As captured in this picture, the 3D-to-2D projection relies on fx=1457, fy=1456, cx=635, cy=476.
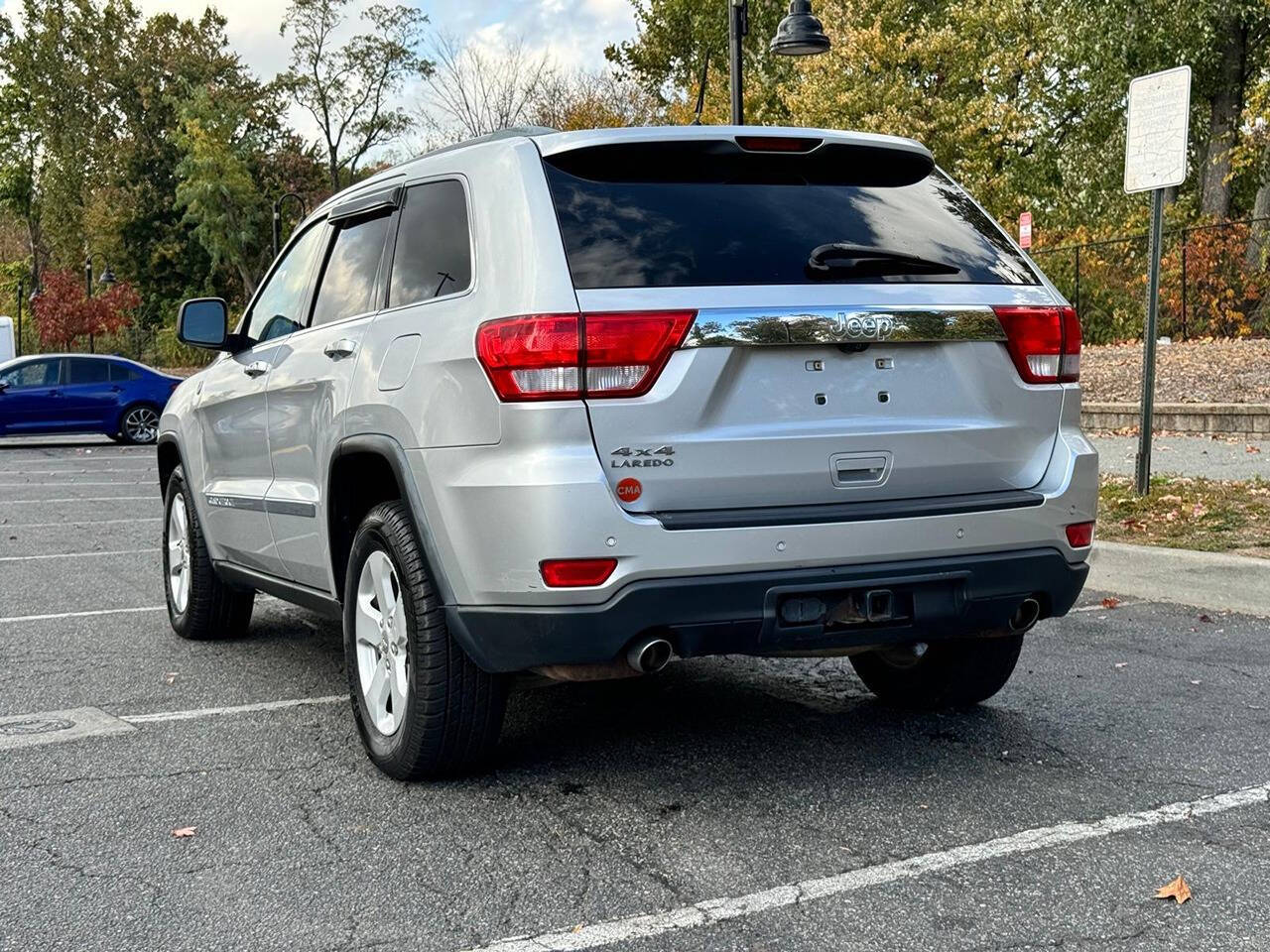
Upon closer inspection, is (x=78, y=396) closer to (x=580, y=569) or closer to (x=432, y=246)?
(x=432, y=246)

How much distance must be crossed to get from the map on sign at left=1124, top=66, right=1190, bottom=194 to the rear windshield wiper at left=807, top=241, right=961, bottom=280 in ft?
16.9

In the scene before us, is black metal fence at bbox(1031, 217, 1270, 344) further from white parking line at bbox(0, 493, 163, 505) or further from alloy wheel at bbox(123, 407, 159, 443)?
alloy wheel at bbox(123, 407, 159, 443)

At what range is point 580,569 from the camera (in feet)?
12.5

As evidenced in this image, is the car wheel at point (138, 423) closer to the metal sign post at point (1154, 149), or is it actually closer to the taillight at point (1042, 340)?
the metal sign post at point (1154, 149)

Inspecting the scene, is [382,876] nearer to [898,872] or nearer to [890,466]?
[898,872]

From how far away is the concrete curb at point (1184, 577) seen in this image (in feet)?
23.4

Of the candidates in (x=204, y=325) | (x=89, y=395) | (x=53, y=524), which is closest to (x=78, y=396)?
(x=89, y=395)

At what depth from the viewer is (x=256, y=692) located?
5.86 meters

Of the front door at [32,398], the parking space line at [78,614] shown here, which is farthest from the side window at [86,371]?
the parking space line at [78,614]

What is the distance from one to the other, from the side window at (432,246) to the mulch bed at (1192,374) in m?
11.9

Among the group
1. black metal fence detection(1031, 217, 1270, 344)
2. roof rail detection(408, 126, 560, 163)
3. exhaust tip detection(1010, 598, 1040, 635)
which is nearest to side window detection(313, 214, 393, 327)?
roof rail detection(408, 126, 560, 163)

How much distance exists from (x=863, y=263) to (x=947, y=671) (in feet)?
5.45

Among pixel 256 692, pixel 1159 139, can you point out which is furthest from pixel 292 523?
pixel 1159 139

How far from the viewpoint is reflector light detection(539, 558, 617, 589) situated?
3803mm
